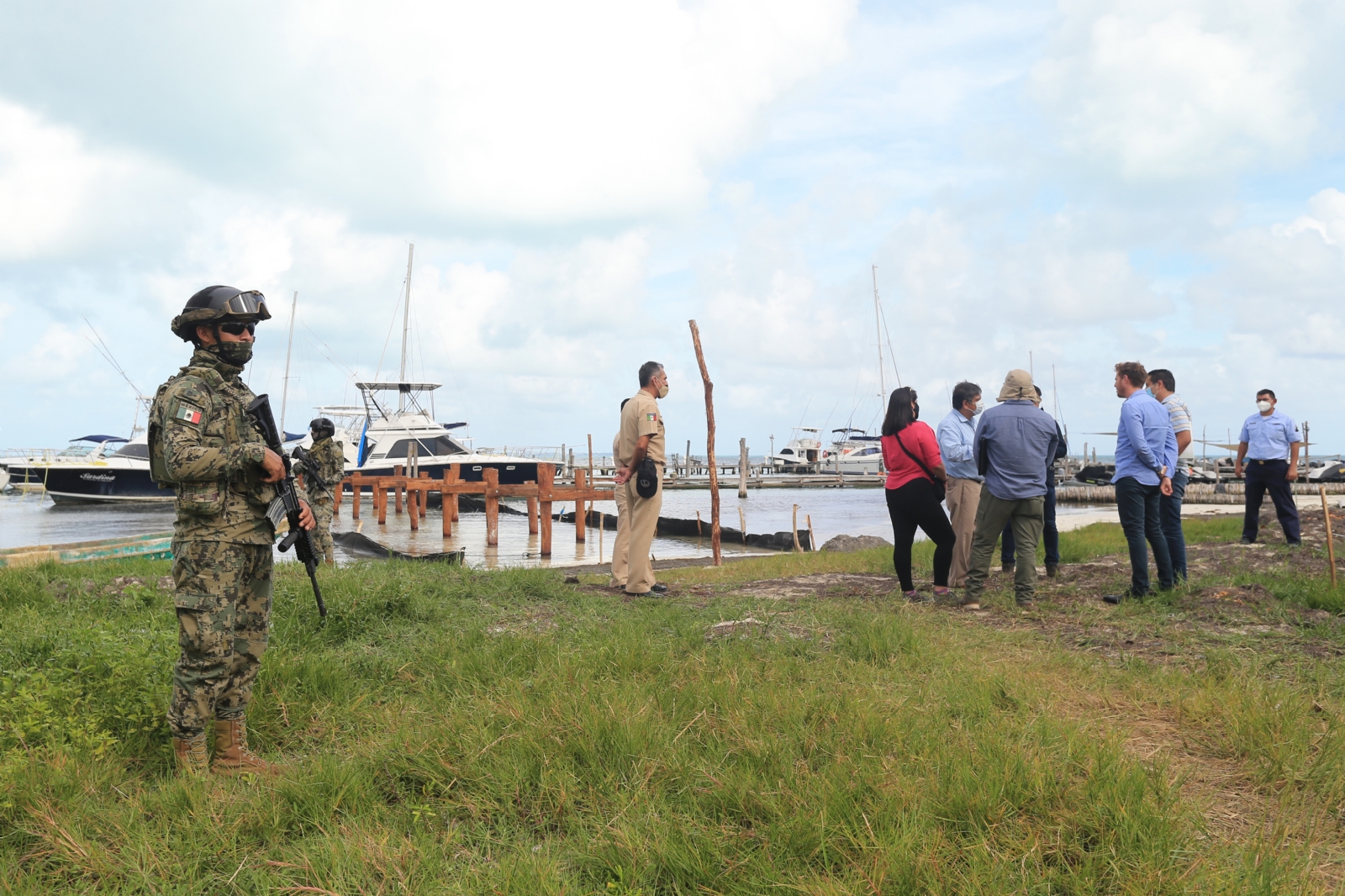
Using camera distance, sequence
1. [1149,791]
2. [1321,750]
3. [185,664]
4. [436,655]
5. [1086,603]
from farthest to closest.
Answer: [1086,603]
[436,655]
[185,664]
[1321,750]
[1149,791]

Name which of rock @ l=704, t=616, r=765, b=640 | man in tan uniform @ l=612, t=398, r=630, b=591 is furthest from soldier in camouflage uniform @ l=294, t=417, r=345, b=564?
rock @ l=704, t=616, r=765, b=640

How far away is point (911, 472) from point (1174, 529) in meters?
2.16

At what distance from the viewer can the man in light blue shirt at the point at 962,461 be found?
6.95 metres

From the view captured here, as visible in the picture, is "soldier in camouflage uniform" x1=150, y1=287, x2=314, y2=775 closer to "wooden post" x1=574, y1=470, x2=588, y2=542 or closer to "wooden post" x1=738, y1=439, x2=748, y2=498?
"wooden post" x1=574, y1=470, x2=588, y2=542

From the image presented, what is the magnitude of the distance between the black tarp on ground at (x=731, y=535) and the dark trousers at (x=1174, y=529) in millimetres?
9485

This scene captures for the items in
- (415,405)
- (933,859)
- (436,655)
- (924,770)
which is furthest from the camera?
(415,405)

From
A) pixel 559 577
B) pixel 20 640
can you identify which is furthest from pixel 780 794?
pixel 559 577

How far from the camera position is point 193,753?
314cm

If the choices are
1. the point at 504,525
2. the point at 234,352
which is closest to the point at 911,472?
the point at 234,352

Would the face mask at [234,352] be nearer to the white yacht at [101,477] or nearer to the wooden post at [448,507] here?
the wooden post at [448,507]

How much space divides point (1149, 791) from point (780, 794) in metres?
1.07

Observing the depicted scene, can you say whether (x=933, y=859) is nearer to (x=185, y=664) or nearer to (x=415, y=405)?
(x=185, y=664)

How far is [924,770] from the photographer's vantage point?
267cm

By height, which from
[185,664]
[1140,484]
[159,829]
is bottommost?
[159,829]
